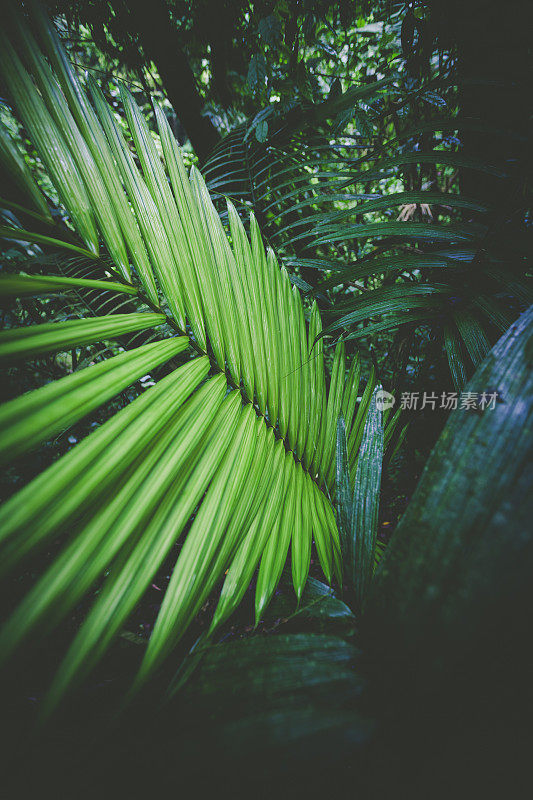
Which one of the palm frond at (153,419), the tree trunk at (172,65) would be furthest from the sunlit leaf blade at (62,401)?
the tree trunk at (172,65)

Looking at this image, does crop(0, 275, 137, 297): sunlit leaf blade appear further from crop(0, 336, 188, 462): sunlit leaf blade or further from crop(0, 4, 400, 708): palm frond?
crop(0, 336, 188, 462): sunlit leaf blade

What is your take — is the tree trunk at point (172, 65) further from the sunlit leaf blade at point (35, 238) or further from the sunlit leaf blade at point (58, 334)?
the sunlit leaf blade at point (58, 334)

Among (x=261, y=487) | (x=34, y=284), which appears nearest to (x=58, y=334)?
(x=34, y=284)

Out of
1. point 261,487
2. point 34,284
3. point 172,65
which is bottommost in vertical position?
point 261,487

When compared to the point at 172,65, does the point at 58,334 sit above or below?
below

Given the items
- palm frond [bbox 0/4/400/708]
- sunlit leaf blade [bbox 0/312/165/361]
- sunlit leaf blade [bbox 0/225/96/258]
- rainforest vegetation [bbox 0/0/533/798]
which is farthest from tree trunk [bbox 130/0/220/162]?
sunlit leaf blade [bbox 0/312/165/361]

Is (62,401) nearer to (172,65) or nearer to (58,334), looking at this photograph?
(58,334)

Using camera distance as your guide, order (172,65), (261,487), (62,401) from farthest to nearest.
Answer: (172,65) → (261,487) → (62,401)

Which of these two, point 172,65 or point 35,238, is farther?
point 172,65

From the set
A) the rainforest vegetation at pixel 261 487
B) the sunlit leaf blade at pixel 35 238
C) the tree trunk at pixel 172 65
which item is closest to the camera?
the rainforest vegetation at pixel 261 487

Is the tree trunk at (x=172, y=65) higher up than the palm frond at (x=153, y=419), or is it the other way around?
the tree trunk at (x=172, y=65)

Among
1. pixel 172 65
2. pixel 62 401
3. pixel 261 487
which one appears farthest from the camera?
pixel 172 65

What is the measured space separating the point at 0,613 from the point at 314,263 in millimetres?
1331

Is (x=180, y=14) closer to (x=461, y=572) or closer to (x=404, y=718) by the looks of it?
(x=461, y=572)
